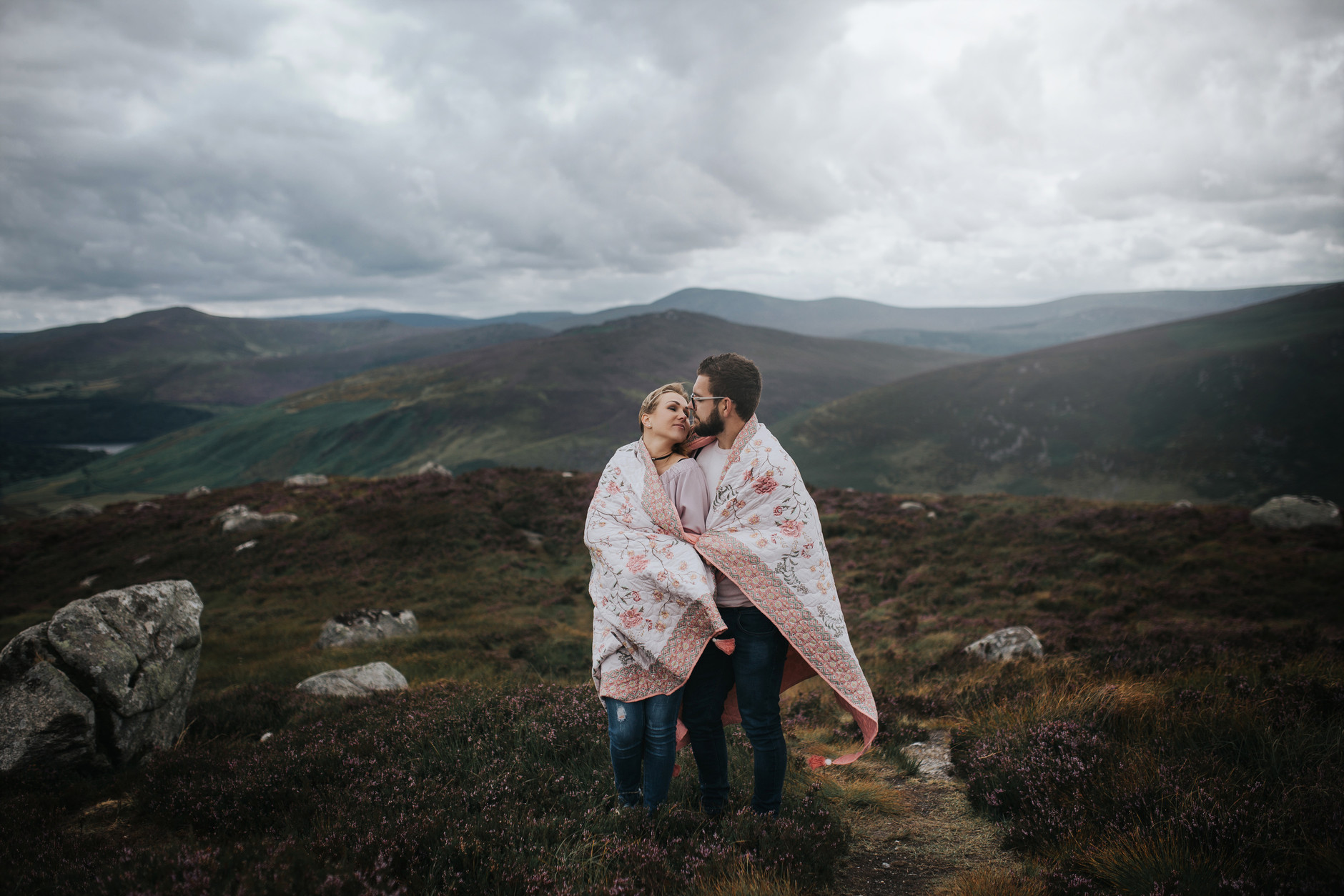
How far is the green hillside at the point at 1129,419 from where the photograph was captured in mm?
49031

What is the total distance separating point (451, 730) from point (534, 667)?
14.1 feet

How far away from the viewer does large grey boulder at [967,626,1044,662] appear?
926 centimetres

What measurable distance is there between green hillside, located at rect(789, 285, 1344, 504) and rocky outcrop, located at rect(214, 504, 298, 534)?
4900 centimetres

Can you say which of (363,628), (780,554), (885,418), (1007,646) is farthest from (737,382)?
(885,418)

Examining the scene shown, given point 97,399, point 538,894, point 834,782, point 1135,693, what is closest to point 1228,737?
point 1135,693

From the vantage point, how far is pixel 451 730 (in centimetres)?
569

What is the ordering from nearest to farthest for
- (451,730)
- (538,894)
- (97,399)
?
(538,894) → (451,730) → (97,399)

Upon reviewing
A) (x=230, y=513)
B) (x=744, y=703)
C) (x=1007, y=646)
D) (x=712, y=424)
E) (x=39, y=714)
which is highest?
(x=712, y=424)

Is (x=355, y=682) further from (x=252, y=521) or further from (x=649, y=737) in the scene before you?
(x=252, y=521)

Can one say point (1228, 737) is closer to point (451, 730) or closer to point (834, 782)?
point (834, 782)

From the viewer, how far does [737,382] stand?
156 inches

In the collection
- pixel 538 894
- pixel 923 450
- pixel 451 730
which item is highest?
pixel 538 894

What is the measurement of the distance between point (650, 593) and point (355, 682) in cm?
665

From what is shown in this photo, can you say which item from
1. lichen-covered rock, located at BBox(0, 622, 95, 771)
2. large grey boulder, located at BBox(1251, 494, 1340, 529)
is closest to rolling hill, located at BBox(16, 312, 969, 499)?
large grey boulder, located at BBox(1251, 494, 1340, 529)
